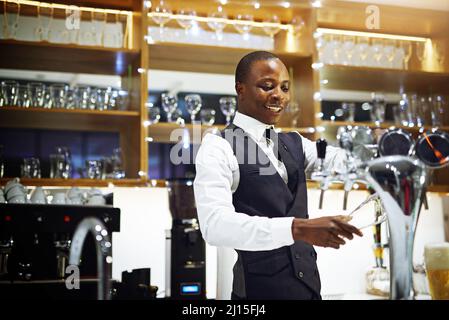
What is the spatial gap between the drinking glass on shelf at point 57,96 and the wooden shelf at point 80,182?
308 millimetres

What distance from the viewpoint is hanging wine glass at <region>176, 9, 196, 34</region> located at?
293cm

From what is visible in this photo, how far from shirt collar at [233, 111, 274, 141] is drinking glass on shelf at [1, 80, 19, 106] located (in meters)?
1.43

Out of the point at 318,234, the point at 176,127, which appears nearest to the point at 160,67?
the point at 176,127

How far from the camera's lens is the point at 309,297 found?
4.51 ft

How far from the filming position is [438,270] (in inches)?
50.9

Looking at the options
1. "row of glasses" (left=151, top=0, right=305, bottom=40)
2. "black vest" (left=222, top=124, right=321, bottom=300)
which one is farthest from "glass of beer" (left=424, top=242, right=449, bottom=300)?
"row of glasses" (left=151, top=0, right=305, bottom=40)

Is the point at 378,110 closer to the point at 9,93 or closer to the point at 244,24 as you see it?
the point at 244,24

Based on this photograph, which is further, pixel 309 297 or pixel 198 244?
pixel 198 244

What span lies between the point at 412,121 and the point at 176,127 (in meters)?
1.09

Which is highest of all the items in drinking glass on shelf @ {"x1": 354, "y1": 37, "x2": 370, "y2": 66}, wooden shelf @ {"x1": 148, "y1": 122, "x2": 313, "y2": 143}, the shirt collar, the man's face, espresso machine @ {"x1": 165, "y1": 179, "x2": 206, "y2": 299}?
drinking glass on shelf @ {"x1": 354, "y1": 37, "x2": 370, "y2": 66}

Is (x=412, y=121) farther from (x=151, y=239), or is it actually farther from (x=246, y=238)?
(x=246, y=238)

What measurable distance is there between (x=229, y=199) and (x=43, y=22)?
6.09 feet

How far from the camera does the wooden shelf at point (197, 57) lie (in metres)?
2.86

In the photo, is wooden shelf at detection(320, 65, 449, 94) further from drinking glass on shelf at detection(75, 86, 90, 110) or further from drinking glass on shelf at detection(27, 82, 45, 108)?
drinking glass on shelf at detection(27, 82, 45, 108)
